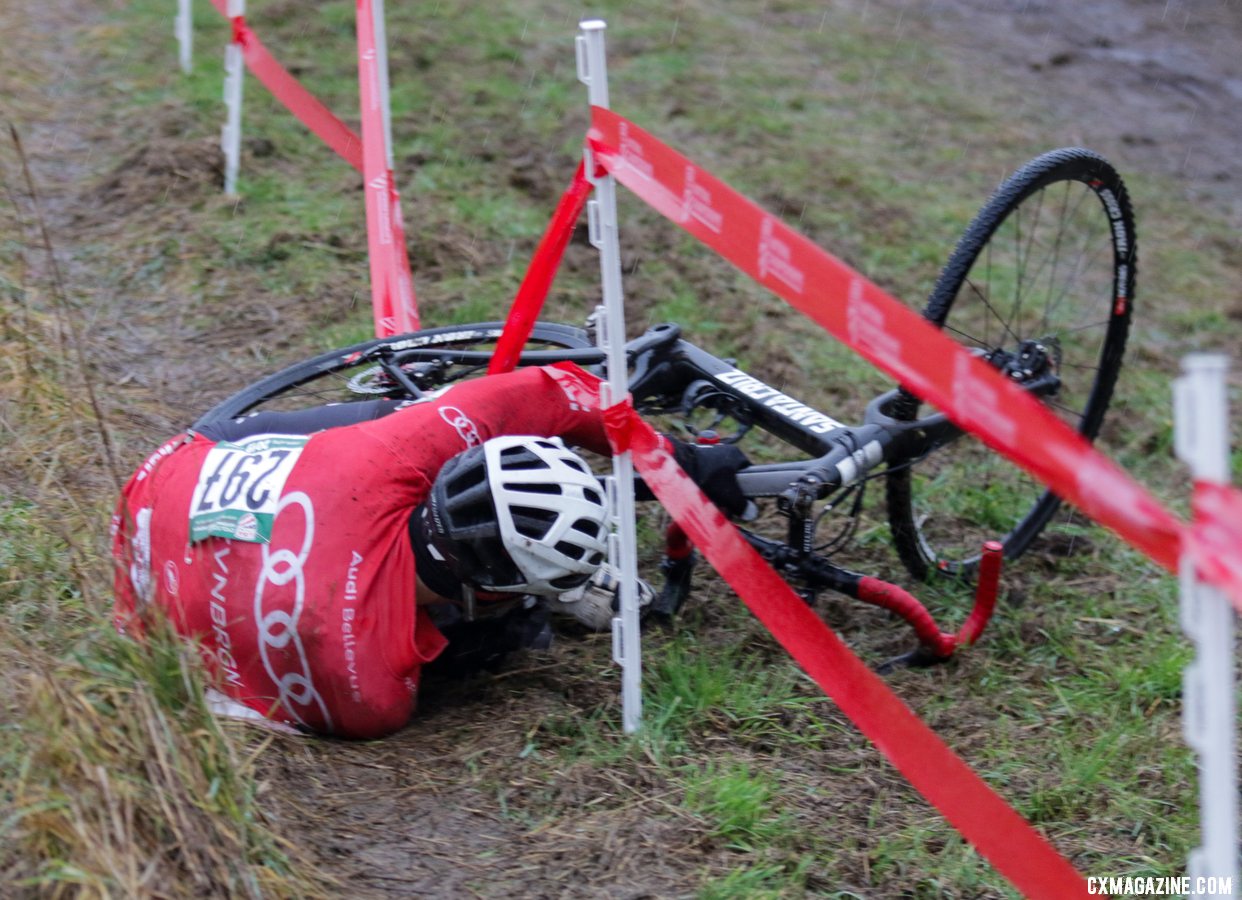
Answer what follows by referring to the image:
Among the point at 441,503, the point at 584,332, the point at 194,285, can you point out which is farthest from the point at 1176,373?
the point at 194,285

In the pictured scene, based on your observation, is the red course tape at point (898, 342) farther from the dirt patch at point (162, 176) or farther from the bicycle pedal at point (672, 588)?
the dirt patch at point (162, 176)

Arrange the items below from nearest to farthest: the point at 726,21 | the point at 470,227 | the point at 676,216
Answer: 1. the point at 676,216
2. the point at 470,227
3. the point at 726,21

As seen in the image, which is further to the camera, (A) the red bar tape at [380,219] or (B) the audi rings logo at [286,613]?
(A) the red bar tape at [380,219]

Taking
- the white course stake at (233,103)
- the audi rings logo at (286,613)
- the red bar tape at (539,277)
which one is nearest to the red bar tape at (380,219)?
the red bar tape at (539,277)

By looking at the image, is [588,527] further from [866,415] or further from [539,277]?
[866,415]

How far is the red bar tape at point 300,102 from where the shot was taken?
6391mm

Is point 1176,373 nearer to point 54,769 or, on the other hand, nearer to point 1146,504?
point 1146,504

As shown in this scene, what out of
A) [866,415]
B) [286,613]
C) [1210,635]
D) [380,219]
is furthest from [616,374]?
[380,219]

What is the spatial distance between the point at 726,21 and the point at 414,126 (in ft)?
11.4

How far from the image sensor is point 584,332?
4512 millimetres

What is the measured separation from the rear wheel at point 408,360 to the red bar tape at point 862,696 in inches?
38.7

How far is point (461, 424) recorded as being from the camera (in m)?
3.62

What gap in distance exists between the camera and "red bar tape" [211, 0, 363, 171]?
6.39 meters

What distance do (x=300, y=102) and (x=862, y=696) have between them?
4773mm
